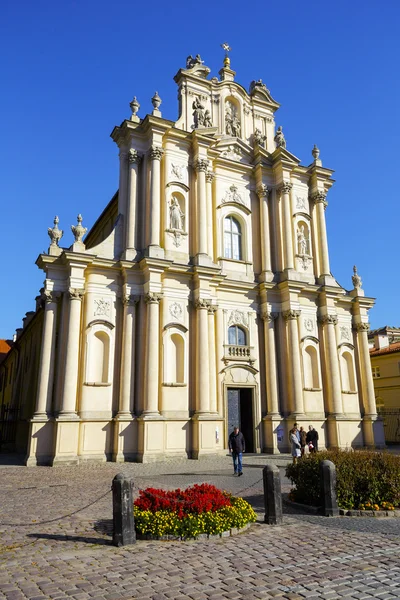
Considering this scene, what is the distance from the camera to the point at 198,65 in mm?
28672

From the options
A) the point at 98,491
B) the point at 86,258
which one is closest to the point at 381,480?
the point at 98,491

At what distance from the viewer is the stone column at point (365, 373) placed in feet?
90.9

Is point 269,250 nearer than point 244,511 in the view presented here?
No

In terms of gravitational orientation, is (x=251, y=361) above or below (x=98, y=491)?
above

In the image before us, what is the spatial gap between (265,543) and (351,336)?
2310cm

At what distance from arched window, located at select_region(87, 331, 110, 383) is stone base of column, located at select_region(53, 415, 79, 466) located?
88.0 inches

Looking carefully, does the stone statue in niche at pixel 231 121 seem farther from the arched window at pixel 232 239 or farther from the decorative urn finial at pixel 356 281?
the decorative urn finial at pixel 356 281

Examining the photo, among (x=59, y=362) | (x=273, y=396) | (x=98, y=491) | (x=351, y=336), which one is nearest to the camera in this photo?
(x=98, y=491)

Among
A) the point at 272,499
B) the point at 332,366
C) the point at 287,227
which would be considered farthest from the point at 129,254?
the point at 272,499

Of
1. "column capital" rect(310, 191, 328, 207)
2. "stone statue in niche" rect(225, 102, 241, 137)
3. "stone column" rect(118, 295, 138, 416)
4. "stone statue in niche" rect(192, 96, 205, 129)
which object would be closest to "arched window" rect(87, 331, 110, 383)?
"stone column" rect(118, 295, 138, 416)

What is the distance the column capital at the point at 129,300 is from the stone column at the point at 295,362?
8793 millimetres

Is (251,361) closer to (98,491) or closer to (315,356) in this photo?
(315,356)

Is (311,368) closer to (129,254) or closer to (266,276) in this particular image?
(266,276)

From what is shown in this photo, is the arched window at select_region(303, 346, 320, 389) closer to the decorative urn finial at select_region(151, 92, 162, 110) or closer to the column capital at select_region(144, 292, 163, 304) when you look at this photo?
the column capital at select_region(144, 292, 163, 304)
